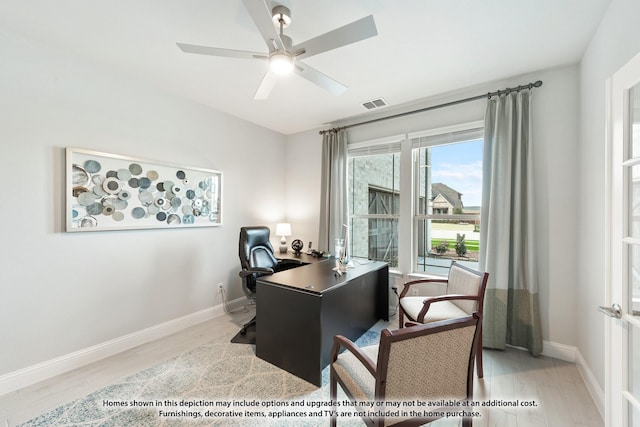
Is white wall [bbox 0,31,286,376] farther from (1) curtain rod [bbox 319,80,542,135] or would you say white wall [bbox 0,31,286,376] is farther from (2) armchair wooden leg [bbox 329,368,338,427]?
(2) armchair wooden leg [bbox 329,368,338,427]

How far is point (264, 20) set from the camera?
4.64 feet

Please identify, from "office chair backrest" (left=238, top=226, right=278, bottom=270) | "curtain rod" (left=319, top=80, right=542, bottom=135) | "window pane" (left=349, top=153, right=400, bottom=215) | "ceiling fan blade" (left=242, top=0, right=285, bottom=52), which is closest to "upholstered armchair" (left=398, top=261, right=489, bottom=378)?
"window pane" (left=349, top=153, right=400, bottom=215)

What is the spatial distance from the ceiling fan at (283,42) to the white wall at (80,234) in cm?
139

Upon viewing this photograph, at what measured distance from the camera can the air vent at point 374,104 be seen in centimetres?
308

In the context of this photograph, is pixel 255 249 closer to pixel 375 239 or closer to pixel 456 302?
pixel 375 239

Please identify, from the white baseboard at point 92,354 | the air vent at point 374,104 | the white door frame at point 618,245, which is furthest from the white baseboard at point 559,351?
the white baseboard at point 92,354

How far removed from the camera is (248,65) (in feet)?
7.63

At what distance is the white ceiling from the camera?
166 centimetres

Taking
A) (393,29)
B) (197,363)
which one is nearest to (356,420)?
(197,363)

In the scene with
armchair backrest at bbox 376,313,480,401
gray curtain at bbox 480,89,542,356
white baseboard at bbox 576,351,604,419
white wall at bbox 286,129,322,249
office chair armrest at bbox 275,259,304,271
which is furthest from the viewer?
white wall at bbox 286,129,322,249

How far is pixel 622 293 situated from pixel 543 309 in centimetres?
148

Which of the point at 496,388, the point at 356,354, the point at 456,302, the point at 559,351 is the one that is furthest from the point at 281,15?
the point at 559,351

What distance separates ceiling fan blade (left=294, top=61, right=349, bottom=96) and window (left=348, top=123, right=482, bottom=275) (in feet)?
4.93

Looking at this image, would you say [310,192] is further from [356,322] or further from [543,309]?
[543,309]
